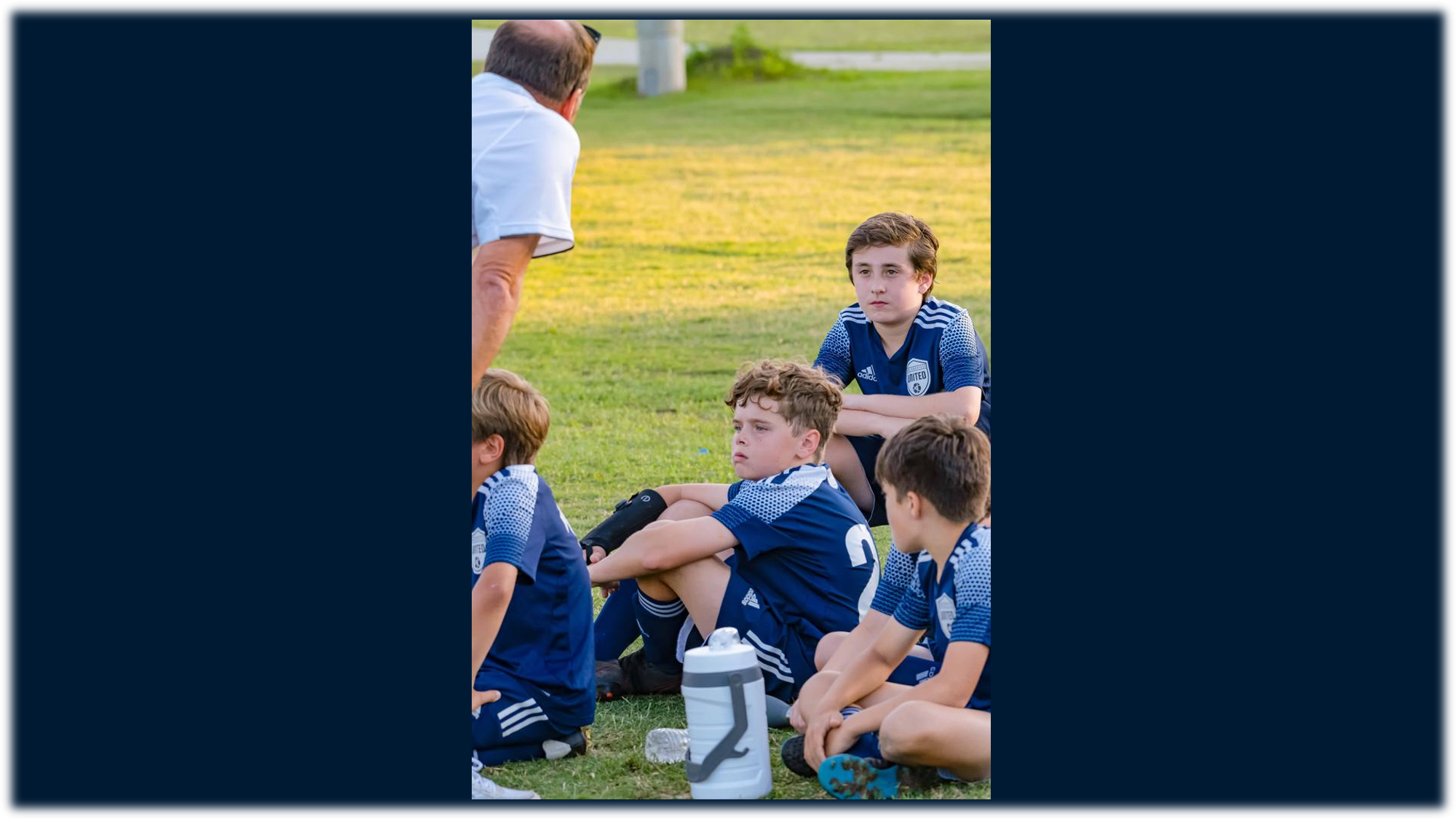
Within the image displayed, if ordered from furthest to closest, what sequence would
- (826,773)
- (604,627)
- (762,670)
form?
1. (604,627)
2. (762,670)
3. (826,773)

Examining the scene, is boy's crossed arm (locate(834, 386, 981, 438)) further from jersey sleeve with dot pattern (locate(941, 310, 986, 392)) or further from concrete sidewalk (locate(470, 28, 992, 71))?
concrete sidewalk (locate(470, 28, 992, 71))

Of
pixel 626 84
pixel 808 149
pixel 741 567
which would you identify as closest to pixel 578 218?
pixel 808 149

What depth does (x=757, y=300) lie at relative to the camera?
1076 cm

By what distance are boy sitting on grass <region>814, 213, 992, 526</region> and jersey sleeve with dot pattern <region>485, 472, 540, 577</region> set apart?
157cm

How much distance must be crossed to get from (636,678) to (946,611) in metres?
1.06

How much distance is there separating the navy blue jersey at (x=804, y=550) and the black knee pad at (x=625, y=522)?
554mm

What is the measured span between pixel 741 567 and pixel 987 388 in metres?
1.37

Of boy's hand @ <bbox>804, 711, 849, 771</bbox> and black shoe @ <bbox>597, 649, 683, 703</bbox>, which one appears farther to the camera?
black shoe @ <bbox>597, 649, 683, 703</bbox>

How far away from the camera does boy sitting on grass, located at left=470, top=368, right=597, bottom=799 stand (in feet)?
10.6

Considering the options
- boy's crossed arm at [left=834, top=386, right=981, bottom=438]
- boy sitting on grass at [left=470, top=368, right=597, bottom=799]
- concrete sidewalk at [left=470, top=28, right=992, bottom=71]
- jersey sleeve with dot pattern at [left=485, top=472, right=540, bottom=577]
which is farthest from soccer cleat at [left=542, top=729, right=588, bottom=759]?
concrete sidewalk at [left=470, top=28, right=992, bottom=71]

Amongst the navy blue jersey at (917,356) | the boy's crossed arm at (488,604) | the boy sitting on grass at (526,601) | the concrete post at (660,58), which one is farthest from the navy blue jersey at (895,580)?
the concrete post at (660,58)

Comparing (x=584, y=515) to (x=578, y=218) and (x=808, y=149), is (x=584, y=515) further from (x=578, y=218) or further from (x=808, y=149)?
(x=808, y=149)

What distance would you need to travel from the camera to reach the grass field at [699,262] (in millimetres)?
6090

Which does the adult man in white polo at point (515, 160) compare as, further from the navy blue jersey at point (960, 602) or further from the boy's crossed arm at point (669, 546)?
the navy blue jersey at point (960, 602)
